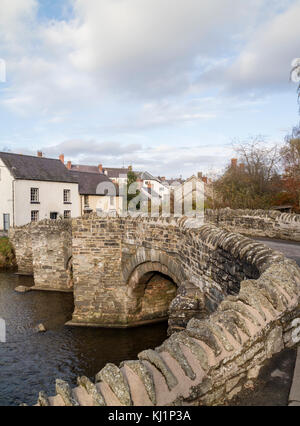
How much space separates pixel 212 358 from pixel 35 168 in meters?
32.9

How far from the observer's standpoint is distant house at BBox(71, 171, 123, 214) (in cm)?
3812

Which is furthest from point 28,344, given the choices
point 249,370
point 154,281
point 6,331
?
point 249,370

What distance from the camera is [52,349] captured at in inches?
476

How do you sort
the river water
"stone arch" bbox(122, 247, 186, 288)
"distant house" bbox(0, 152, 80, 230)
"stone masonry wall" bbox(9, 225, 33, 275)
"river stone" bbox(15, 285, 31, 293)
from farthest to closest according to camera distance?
"distant house" bbox(0, 152, 80, 230), "stone masonry wall" bbox(9, 225, 33, 275), "river stone" bbox(15, 285, 31, 293), the river water, "stone arch" bbox(122, 247, 186, 288)

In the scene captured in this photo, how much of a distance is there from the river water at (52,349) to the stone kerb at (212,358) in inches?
309

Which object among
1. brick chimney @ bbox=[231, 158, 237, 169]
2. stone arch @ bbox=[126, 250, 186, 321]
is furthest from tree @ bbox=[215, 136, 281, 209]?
stone arch @ bbox=[126, 250, 186, 321]

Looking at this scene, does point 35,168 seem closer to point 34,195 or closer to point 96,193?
point 34,195

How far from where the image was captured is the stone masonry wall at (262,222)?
1191 centimetres

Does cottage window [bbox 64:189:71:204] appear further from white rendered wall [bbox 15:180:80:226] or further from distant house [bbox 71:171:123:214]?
distant house [bbox 71:171:123:214]

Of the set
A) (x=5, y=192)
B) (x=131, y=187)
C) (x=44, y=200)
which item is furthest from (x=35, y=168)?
(x=131, y=187)

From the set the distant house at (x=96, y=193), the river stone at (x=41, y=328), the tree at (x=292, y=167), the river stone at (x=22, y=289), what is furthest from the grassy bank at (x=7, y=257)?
the tree at (x=292, y=167)
